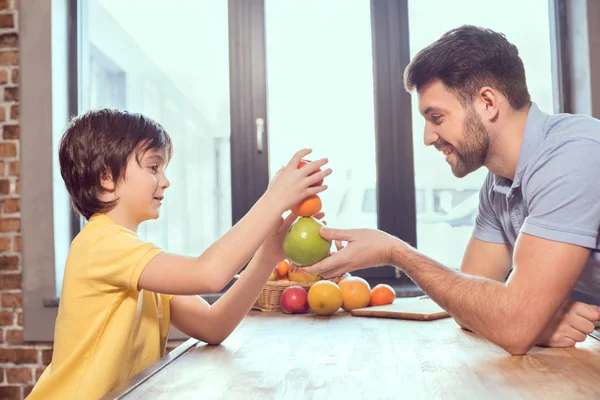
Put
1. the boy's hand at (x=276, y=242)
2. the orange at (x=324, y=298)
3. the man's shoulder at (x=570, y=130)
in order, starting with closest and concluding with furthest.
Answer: the man's shoulder at (x=570, y=130)
the boy's hand at (x=276, y=242)
the orange at (x=324, y=298)

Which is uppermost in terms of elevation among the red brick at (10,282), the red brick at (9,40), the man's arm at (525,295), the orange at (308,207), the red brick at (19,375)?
the red brick at (9,40)

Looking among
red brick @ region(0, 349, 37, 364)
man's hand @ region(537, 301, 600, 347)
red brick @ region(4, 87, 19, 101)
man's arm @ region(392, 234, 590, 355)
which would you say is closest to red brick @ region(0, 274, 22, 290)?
red brick @ region(0, 349, 37, 364)

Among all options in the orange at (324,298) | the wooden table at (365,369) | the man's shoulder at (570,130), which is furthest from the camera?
the orange at (324,298)

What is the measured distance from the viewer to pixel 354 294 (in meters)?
1.93

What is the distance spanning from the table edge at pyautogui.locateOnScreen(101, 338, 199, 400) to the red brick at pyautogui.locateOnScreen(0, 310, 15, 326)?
1700 mm

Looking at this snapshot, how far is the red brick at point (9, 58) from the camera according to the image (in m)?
2.82

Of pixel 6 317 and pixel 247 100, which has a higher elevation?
pixel 247 100

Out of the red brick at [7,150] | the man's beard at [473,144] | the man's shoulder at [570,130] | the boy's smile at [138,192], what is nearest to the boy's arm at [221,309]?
the boy's smile at [138,192]

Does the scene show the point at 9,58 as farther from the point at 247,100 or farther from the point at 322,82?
the point at 322,82

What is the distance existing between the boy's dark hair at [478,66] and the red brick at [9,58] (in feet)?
6.73

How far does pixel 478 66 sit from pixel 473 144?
0.68ft

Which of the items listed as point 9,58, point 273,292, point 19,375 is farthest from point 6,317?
point 273,292

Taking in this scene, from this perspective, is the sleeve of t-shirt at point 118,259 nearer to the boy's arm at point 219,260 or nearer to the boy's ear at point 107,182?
the boy's arm at point 219,260

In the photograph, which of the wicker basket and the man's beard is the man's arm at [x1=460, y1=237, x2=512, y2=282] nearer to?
the man's beard
